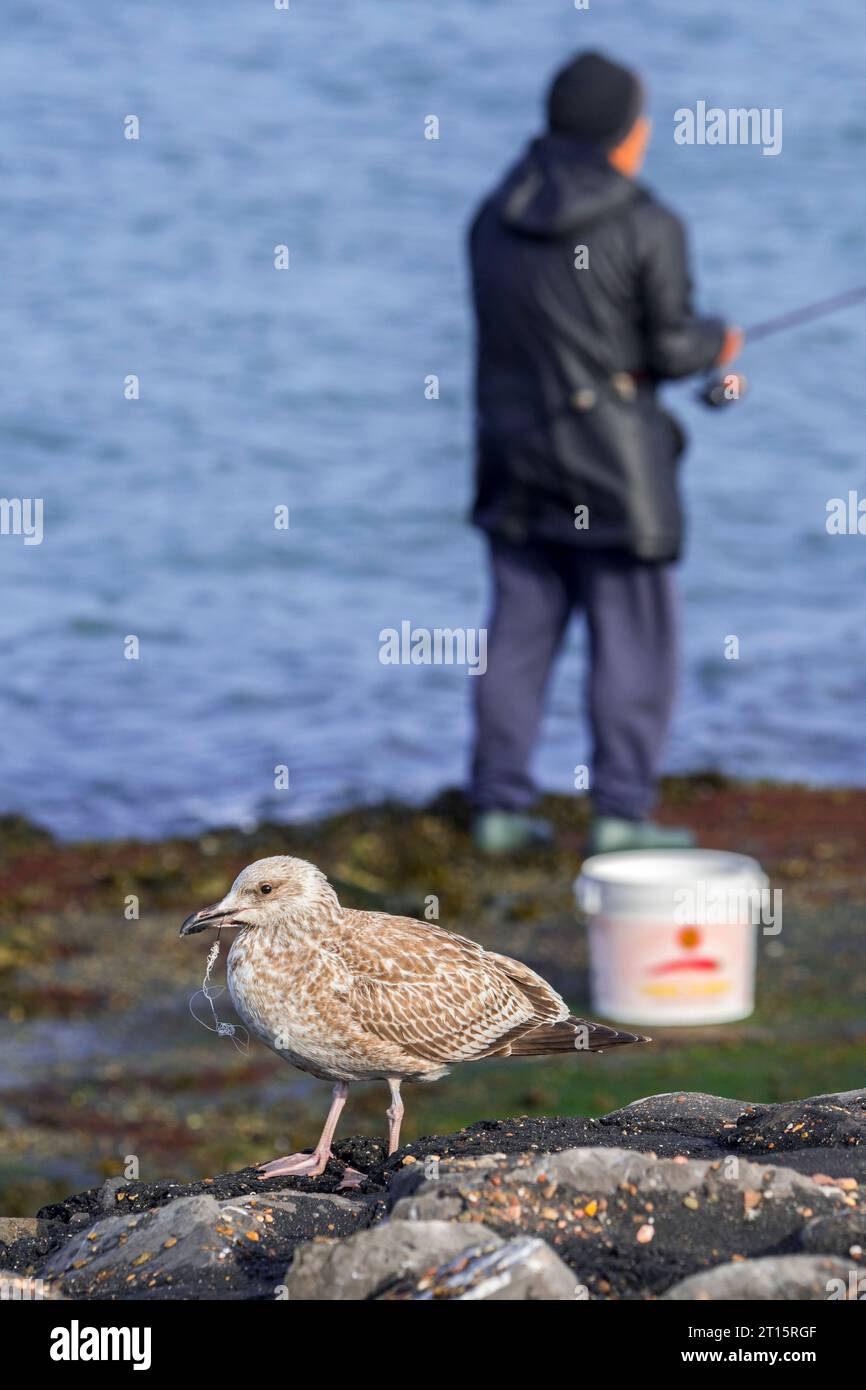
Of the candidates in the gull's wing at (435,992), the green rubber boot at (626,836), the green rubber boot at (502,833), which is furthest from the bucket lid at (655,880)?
the gull's wing at (435,992)

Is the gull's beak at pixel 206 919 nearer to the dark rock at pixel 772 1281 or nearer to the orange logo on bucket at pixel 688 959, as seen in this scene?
the dark rock at pixel 772 1281

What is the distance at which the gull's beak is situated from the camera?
360 cm

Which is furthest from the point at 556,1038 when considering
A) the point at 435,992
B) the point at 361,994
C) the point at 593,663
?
the point at 593,663

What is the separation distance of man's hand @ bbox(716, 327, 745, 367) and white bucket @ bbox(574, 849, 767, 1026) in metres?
2.40

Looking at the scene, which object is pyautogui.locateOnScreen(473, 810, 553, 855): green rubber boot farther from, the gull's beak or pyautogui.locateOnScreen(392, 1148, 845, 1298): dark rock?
pyautogui.locateOnScreen(392, 1148, 845, 1298): dark rock

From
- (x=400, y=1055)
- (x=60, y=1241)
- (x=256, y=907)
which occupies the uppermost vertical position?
(x=256, y=907)

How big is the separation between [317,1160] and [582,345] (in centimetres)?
573

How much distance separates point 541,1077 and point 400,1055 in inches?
137

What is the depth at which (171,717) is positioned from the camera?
15.8m

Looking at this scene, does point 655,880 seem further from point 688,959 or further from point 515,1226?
point 515,1226

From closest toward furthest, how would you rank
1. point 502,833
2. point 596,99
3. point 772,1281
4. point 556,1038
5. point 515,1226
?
point 772,1281
point 515,1226
point 556,1038
point 596,99
point 502,833

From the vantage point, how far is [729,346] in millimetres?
9281
